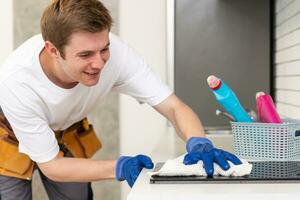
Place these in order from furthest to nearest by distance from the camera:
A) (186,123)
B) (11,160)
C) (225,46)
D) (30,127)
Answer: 1. (225,46)
2. (11,160)
3. (186,123)
4. (30,127)

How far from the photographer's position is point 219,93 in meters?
1.27

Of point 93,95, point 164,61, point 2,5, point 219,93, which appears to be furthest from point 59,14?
point 2,5

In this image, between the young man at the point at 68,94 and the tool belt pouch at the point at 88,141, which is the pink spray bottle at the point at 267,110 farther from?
the tool belt pouch at the point at 88,141

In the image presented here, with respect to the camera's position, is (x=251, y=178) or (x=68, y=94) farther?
(x=68, y=94)

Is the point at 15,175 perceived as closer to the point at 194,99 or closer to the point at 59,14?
the point at 59,14

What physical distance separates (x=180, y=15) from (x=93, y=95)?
2.77 feet

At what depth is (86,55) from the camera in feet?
4.25

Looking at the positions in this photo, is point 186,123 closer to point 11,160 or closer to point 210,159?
point 210,159

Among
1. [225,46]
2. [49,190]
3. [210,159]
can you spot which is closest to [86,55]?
[210,159]

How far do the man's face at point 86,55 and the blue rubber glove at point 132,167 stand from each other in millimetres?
286

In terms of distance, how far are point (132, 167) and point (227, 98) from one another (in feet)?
1.06

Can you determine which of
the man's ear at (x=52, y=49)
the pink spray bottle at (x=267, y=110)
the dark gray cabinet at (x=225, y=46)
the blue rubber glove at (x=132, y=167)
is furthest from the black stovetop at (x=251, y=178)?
the dark gray cabinet at (x=225, y=46)

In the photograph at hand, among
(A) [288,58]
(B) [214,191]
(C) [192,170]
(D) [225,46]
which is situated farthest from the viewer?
(D) [225,46]

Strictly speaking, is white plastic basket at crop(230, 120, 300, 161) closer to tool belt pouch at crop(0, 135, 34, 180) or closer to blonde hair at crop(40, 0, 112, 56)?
blonde hair at crop(40, 0, 112, 56)
